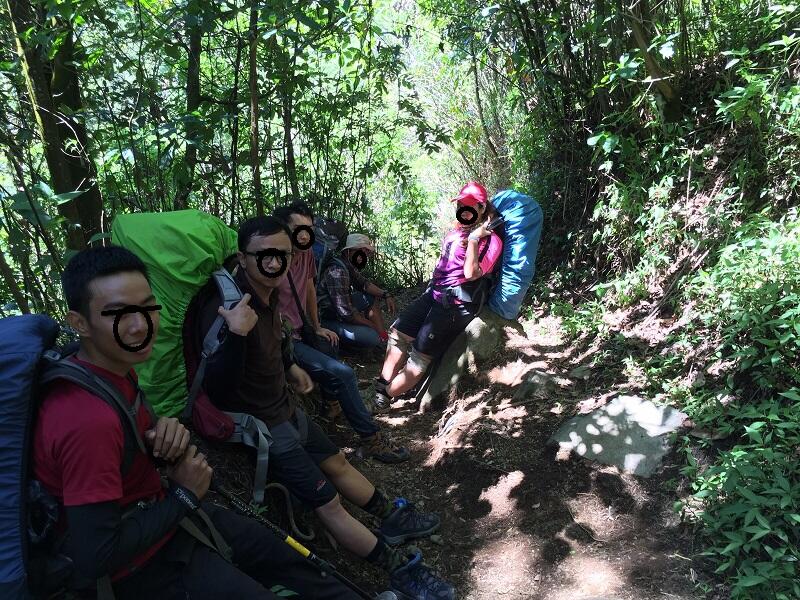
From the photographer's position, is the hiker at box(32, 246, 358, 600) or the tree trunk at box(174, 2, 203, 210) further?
the tree trunk at box(174, 2, 203, 210)

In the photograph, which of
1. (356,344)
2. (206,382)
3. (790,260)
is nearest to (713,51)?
(790,260)

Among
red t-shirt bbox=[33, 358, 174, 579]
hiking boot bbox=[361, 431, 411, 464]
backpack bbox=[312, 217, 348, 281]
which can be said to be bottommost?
hiking boot bbox=[361, 431, 411, 464]

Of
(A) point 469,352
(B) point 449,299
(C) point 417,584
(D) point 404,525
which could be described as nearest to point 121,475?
(C) point 417,584

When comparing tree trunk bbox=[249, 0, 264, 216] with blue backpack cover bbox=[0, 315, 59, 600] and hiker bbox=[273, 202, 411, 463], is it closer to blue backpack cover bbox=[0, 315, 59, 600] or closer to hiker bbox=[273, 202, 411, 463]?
hiker bbox=[273, 202, 411, 463]

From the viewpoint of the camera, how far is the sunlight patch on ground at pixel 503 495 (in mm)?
3756

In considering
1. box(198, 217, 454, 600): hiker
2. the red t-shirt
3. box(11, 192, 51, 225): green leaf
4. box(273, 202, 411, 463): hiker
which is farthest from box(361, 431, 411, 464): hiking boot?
the red t-shirt

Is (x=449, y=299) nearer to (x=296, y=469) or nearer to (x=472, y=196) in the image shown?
(x=472, y=196)

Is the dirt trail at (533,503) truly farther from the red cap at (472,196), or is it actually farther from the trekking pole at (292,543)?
the red cap at (472,196)

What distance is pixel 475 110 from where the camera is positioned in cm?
1117

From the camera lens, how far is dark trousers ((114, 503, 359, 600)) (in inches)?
77.4

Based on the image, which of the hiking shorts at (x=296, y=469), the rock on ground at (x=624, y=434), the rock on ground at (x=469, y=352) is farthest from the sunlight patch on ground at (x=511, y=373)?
the hiking shorts at (x=296, y=469)

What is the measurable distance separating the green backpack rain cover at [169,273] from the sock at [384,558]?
4.07 ft

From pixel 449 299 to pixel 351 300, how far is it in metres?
1.51

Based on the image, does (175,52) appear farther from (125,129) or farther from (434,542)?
(434,542)
